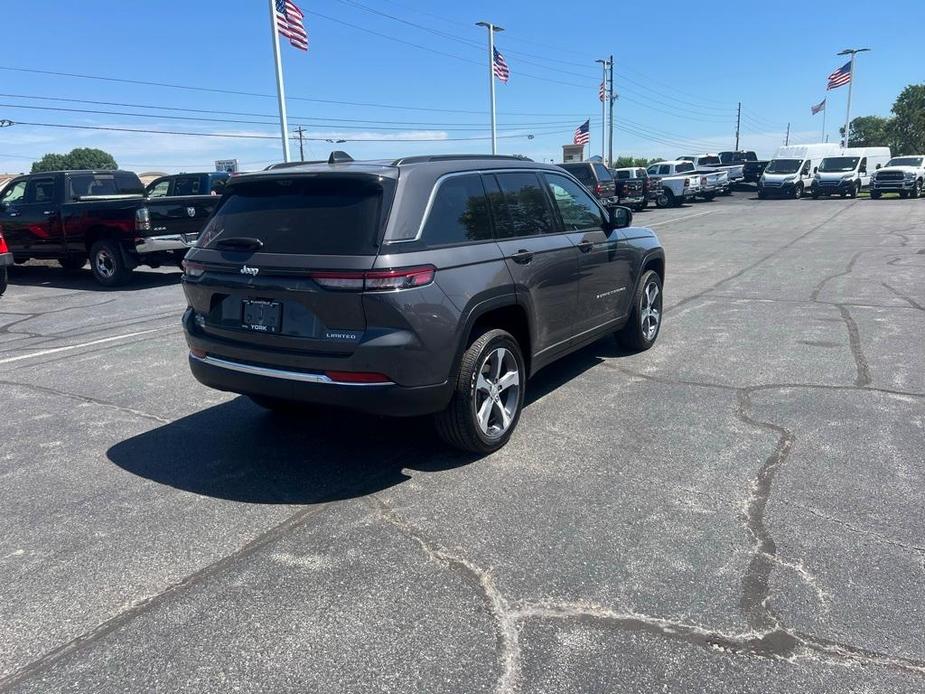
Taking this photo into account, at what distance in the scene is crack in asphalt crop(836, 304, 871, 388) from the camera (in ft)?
19.9

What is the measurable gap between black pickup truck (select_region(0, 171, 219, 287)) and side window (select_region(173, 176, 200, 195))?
6.46 ft

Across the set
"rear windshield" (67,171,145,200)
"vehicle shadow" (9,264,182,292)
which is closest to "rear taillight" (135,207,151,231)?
"vehicle shadow" (9,264,182,292)

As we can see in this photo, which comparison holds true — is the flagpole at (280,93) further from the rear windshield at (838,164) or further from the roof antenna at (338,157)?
the rear windshield at (838,164)

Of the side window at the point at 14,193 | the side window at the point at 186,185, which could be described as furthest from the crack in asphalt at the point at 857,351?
the side window at the point at 14,193

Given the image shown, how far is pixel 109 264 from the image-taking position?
12758 millimetres

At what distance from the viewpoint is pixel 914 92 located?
8306cm

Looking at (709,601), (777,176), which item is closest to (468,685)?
(709,601)

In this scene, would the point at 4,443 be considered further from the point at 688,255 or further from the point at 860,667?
the point at 688,255

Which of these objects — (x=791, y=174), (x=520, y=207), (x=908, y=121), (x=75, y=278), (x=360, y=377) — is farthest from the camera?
(x=908, y=121)

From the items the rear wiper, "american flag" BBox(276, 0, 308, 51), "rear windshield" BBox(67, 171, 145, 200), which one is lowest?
the rear wiper

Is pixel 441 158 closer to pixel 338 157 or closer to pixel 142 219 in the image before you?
pixel 338 157

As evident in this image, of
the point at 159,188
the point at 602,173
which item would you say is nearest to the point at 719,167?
the point at 602,173

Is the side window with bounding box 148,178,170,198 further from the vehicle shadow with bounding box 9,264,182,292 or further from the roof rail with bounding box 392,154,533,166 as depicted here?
the roof rail with bounding box 392,154,533,166

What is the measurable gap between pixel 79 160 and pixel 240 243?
122 metres
